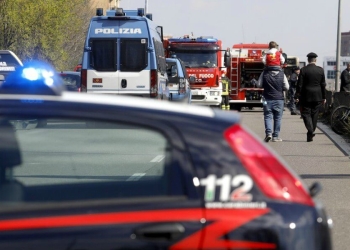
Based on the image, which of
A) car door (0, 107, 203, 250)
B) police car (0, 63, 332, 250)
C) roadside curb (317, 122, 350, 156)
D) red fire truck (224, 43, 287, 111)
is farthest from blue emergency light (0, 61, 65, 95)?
red fire truck (224, 43, 287, 111)

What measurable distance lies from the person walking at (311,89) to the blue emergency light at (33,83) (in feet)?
47.8

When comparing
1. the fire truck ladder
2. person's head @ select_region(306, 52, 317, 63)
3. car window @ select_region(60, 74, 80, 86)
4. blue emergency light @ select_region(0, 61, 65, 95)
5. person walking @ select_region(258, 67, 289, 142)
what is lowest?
the fire truck ladder

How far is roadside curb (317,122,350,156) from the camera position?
17.6m

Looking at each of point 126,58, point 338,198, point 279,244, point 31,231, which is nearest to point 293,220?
point 279,244

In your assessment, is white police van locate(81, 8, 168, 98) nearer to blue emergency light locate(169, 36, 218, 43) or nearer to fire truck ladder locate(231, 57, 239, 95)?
blue emergency light locate(169, 36, 218, 43)

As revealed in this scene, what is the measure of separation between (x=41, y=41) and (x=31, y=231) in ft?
134

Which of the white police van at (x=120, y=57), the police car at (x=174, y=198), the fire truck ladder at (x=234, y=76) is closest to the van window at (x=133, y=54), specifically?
the white police van at (x=120, y=57)

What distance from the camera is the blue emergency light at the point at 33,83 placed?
4.11m

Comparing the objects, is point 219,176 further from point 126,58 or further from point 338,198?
point 126,58

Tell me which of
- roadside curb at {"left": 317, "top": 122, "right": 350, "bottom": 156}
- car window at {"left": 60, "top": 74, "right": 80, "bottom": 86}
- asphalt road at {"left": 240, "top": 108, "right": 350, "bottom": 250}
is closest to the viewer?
asphalt road at {"left": 240, "top": 108, "right": 350, "bottom": 250}

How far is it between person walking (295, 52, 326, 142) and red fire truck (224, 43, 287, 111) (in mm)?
19983

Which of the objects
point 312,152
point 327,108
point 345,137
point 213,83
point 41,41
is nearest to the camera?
point 312,152

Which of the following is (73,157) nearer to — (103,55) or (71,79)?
(103,55)

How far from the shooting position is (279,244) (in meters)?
3.77
